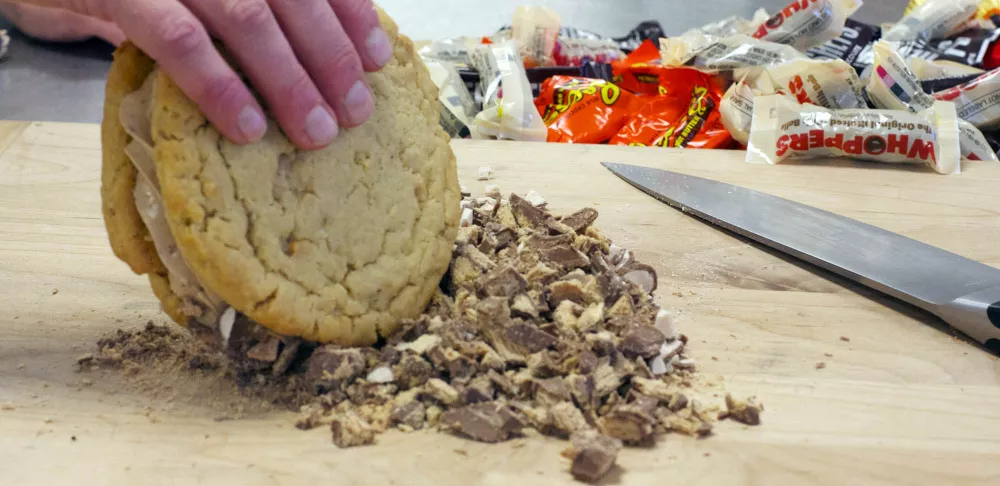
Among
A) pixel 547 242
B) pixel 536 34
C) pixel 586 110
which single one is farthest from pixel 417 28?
pixel 547 242

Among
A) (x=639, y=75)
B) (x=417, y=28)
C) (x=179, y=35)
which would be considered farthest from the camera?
(x=417, y=28)

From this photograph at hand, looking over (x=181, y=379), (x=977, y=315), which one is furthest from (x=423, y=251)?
(x=977, y=315)

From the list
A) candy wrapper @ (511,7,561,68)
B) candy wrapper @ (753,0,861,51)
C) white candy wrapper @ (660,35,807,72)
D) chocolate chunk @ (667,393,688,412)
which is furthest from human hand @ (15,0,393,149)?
candy wrapper @ (753,0,861,51)

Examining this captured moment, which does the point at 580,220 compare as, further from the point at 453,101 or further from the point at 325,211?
the point at 453,101

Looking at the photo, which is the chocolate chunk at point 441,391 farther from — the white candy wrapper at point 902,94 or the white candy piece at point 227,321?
the white candy wrapper at point 902,94

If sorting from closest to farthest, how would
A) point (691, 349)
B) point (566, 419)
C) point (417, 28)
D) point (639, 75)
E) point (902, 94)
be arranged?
point (566, 419) → point (691, 349) → point (902, 94) → point (639, 75) → point (417, 28)

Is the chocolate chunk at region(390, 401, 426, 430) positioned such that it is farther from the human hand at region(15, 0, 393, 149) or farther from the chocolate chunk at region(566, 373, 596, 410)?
the human hand at region(15, 0, 393, 149)

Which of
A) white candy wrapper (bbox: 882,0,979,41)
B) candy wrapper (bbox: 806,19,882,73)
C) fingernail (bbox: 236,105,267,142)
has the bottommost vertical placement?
fingernail (bbox: 236,105,267,142)
